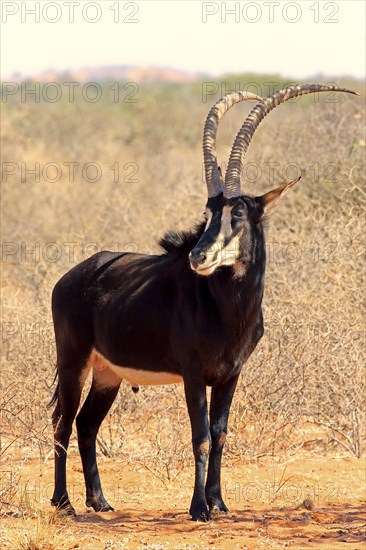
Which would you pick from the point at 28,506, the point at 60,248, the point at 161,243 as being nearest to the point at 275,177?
the point at 60,248

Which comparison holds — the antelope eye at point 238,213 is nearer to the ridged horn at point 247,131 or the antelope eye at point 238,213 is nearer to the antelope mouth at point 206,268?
the ridged horn at point 247,131

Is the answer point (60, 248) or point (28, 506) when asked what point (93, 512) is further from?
point (60, 248)

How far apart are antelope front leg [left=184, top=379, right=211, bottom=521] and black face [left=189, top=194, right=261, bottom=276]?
79 centimetres

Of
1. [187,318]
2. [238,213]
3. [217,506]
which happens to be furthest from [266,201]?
[217,506]

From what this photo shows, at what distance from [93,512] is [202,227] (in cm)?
213

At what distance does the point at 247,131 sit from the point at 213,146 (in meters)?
0.26

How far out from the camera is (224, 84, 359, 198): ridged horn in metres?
7.02

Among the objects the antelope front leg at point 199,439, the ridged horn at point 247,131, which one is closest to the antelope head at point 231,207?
the ridged horn at point 247,131

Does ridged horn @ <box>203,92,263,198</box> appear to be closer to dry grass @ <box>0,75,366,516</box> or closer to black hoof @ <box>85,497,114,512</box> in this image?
dry grass @ <box>0,75,366,516</box>

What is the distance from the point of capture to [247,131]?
7.27m

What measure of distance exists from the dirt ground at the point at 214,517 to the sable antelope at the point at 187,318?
0.31 m

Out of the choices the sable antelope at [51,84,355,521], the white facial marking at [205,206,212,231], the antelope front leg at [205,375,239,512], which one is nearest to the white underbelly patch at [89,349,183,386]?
the sable antelope at [51,84,355,521]

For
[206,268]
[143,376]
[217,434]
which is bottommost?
[217,434]

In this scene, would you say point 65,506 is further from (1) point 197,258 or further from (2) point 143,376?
(1) point 197,258
